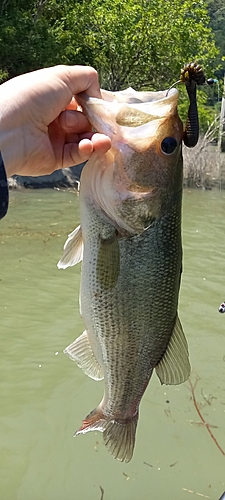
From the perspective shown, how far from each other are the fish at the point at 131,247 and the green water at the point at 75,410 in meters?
2.02

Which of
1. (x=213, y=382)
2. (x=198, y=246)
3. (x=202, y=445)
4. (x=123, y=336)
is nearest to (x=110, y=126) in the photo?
(x=123, y=336)

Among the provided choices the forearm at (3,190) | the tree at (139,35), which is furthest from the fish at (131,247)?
the tree at (139,35)

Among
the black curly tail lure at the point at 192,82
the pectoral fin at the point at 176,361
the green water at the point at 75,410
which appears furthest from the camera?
the green water at the point at 75,410

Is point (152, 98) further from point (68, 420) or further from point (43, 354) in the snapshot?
point (43, 354)

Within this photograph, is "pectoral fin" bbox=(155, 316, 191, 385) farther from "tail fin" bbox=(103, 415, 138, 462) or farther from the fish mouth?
the fish mouth

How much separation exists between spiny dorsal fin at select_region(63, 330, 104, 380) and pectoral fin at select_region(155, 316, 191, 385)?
0.25 metres

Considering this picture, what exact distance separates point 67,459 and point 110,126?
2985 mm

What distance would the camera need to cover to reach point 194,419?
440 centimetres

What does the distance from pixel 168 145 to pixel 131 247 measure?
371 millimetres

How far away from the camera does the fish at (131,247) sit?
1765 mm

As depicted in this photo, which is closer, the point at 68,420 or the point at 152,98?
the point at 152,98

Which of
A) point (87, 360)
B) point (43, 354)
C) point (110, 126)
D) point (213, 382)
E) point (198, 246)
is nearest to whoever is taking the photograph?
point (110, 126)

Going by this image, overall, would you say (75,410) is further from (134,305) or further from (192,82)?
(192,82)

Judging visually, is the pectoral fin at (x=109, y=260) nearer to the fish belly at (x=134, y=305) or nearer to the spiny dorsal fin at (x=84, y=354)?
the fish belly at (x=134, y=305)
